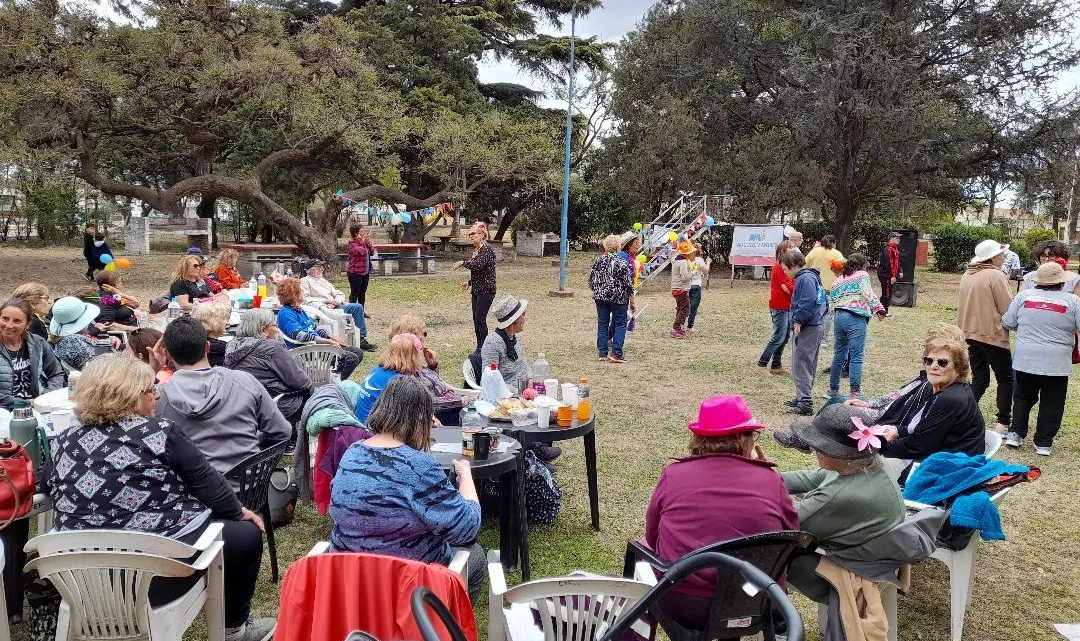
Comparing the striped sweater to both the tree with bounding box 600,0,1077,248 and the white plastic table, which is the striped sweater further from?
the tree with bounding box 600,0,1077,248

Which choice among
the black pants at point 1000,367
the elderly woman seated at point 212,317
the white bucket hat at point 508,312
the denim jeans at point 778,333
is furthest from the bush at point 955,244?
the elderly woman seated at point 212,317

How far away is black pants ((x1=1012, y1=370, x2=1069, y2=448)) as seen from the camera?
5.98 meters

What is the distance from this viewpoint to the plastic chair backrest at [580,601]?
2383 millimetres

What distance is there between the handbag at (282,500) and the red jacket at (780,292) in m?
5.59

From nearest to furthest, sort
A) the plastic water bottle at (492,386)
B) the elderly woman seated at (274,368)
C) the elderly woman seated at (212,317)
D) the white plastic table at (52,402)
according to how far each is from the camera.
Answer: the white plastic table at (52,402), the plastic water bottle at (492,386), the elderly woman seated at (274,368), the elderly woman seated at (212,317)

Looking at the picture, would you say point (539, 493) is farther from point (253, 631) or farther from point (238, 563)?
point (238, 563)

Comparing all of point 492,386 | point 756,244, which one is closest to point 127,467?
point 492,386

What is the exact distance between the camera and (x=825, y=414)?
9.83 feet

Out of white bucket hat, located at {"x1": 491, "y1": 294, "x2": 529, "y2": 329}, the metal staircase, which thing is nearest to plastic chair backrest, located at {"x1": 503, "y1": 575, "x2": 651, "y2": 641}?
white bucket hat, located at {"x1": 491, "y1": 294, "x2": 529, "y2": 329}

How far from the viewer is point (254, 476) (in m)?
3.59

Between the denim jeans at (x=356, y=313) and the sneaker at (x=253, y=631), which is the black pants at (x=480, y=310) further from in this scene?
the sneaker at (x=253, y=631)

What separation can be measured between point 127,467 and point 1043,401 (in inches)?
247

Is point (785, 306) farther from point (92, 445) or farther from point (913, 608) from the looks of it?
point (92, 445)

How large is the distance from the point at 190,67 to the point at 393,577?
17.5 metres
